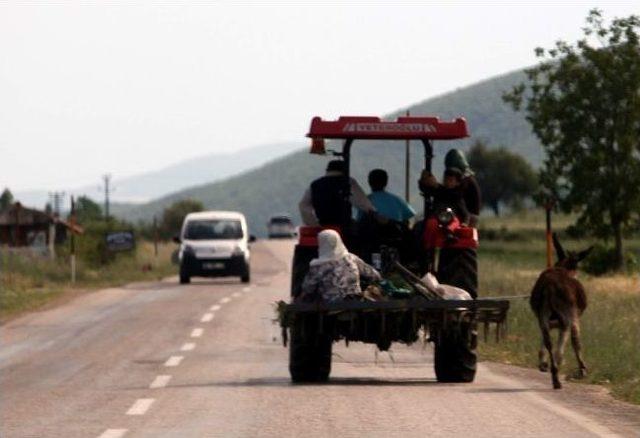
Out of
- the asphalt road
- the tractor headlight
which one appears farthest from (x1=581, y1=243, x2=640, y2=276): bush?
the tractor headlight

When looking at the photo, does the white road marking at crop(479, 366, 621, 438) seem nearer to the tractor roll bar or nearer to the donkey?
the donkey

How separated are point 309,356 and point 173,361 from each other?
4.56 meters

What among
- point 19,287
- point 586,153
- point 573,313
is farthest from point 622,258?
point 573,313

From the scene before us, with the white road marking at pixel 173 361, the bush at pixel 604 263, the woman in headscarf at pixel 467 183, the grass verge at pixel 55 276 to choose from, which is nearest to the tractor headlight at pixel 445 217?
the woman in headscarf at pixel 467 183

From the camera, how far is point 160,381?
1966 cm

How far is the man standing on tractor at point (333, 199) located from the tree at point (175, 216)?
130192 mm

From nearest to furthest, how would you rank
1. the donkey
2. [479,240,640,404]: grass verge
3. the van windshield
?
the donkey < [479,240,640,404]: grass verge < the van windshield

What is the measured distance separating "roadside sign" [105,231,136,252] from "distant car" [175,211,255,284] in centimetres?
1448

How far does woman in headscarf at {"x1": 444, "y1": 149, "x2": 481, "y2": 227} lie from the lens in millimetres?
18922

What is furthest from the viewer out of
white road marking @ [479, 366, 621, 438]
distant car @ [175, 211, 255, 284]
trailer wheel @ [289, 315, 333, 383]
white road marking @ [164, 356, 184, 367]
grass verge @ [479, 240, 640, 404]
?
distant car @ [175, 211, 255, 284]

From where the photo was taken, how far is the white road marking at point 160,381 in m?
19.0

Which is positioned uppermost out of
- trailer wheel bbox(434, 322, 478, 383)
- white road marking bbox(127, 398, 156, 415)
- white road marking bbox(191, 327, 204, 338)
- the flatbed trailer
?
the flatbed trailer

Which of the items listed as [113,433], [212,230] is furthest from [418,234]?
[212,230]

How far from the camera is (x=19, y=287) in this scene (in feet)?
158
